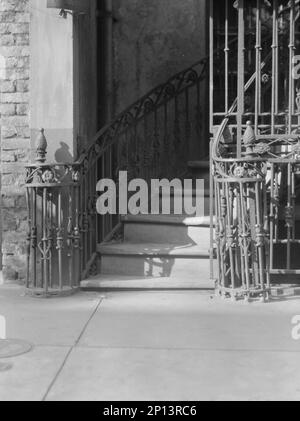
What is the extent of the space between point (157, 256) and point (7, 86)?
2.27 metres

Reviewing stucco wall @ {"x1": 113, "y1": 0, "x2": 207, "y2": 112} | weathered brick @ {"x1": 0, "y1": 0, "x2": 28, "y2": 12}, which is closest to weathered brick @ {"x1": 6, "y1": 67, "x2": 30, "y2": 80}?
weathered brick @ {"x1": 0, "y1": 0, "x2": 28, "y2": 12}

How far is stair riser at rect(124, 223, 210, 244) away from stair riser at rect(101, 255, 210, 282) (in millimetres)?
282

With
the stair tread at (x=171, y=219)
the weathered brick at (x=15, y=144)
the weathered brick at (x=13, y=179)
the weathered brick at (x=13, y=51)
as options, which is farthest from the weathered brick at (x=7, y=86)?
the stair tread at (x=171, y=219)

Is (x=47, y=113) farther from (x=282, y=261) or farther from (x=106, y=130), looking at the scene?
(x=282, y=261)

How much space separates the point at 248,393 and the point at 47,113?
3.71 m

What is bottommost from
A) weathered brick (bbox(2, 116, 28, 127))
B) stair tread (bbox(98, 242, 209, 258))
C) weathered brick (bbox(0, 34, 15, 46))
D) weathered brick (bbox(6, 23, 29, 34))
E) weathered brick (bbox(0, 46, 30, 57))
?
stair tread (bbox(98, 242, 209, 258))

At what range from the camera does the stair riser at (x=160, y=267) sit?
6613mm

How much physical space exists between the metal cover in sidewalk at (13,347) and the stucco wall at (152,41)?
15.7 feet

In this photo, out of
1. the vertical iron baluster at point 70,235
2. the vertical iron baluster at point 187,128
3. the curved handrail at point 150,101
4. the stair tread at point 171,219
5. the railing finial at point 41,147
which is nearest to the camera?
the railing finial at point 41,147

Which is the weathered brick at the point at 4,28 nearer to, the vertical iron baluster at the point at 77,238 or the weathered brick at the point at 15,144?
the weathered brick at the point at 15,144

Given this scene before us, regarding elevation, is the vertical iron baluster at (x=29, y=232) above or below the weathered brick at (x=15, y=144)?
below

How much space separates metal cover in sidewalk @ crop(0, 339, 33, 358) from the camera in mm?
4547

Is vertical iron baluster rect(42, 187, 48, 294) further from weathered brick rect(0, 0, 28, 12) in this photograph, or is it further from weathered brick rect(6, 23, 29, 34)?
weathered brick rect(0, 0, 28, 12)

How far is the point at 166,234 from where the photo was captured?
704 centimetres
